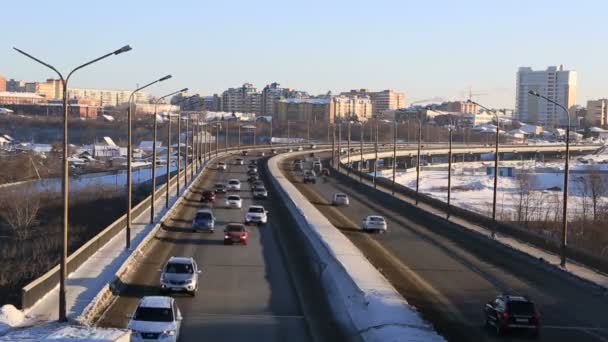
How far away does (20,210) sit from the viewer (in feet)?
223

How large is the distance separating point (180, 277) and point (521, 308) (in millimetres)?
10412

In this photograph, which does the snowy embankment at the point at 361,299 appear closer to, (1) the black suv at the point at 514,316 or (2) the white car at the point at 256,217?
(1) the black suv at the point at 514,316

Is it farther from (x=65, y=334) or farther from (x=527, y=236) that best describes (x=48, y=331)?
(x=527, y=236)

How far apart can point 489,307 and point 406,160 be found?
166875mm

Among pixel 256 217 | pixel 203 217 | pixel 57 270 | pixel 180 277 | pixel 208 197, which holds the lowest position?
pixel 208 197

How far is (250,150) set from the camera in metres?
162

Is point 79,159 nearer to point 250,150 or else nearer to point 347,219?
point 250,150

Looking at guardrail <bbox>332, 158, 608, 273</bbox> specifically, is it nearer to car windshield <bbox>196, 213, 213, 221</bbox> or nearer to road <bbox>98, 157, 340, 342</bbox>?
road <bbox>98, 157, 340, 342</bbox>

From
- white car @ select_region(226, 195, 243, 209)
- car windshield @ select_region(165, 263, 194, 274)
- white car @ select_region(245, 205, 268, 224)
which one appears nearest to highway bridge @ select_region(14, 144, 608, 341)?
white car @ select_region(245, 205, 268, 224)

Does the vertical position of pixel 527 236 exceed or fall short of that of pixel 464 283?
it exceeds it

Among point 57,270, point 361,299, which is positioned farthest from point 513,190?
point 361,299

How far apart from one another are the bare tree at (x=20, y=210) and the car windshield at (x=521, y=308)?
44929mm

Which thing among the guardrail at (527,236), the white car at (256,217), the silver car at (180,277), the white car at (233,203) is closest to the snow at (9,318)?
the silver car at (180,277)

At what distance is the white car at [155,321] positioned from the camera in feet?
64.1
